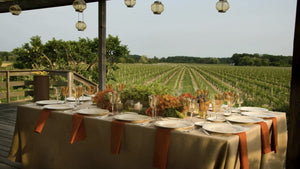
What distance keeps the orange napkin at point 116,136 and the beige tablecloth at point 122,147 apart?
1.6 inches

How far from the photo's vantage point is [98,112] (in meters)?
2.08

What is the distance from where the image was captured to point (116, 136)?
1.76 meters

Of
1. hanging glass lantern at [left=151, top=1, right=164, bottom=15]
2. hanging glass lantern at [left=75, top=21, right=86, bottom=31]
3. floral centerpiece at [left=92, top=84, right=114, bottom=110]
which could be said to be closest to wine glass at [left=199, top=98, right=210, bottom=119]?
floral centerpiece at [left=92, top=84, right=114, bottom=110]

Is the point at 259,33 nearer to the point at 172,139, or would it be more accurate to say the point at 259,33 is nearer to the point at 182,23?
the point at 182,23

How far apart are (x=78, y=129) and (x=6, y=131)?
2416 millimetres

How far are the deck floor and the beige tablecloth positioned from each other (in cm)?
24

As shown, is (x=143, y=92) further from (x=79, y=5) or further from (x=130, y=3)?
(x=130, y=3)

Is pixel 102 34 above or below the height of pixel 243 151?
above

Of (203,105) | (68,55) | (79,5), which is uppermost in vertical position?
(79,5)

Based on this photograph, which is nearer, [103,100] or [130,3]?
[103,100]

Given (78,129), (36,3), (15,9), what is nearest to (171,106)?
(78,129)

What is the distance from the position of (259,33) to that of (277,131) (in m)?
32.2

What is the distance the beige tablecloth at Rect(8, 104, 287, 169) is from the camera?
143cm

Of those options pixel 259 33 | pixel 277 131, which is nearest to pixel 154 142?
pixel 277 131
